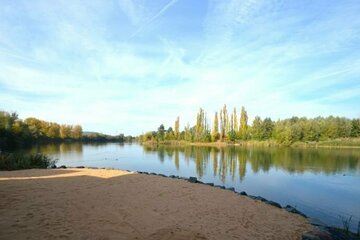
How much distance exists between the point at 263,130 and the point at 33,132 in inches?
1994

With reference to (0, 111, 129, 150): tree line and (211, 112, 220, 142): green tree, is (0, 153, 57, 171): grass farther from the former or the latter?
(211, 112, 220, 142): green tree

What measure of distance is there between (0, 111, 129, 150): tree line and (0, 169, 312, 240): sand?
35.6 metres

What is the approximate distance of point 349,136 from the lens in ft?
203

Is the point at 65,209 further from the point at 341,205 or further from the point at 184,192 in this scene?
the point at 341,205

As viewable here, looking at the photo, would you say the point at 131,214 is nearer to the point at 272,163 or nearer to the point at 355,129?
the point at 272,163

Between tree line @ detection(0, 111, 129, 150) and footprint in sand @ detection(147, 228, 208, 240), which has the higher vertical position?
tree line @ detection(0, 111, 129, 150)

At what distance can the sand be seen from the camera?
18.0 feet

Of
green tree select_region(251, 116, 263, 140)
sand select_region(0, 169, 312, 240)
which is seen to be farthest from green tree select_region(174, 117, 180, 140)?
sand select_region(0, 169, 312, 240)

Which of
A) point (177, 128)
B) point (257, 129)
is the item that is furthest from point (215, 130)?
point (177, 128)

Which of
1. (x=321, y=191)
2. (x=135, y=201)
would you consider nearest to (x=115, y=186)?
(x=135, y=201)

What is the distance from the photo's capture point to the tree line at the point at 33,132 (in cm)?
4429

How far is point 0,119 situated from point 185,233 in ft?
157

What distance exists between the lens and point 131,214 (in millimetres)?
6879

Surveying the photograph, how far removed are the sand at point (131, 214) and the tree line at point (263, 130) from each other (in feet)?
178
